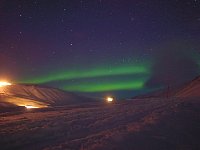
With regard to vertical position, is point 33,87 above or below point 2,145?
above

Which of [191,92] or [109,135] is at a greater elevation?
[191,92]

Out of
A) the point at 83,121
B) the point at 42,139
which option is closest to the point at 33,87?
the point at 83,121

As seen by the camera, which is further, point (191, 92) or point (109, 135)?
point (191, 92)

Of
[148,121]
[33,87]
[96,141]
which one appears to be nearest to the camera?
[96,141]

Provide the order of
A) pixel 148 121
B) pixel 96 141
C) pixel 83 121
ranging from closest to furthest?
pixel 96 141, pixel 148 121, pixel 83 121

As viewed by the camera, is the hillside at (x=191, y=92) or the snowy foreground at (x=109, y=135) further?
the hillside at (x=191, y=92)

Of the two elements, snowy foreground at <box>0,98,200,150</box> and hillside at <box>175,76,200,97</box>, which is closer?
snowy foreground at <box>0,98,200,150</box>

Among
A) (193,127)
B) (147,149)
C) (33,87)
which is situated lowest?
(147,149)

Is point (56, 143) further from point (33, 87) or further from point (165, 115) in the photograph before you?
point (33, 87)

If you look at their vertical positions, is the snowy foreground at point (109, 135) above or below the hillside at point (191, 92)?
below

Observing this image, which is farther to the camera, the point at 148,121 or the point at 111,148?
the point at 148,121

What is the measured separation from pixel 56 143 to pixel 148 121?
7579 millimetres

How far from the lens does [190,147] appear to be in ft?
41.0

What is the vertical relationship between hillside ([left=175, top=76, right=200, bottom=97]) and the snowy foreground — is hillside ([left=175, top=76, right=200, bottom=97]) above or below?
above
